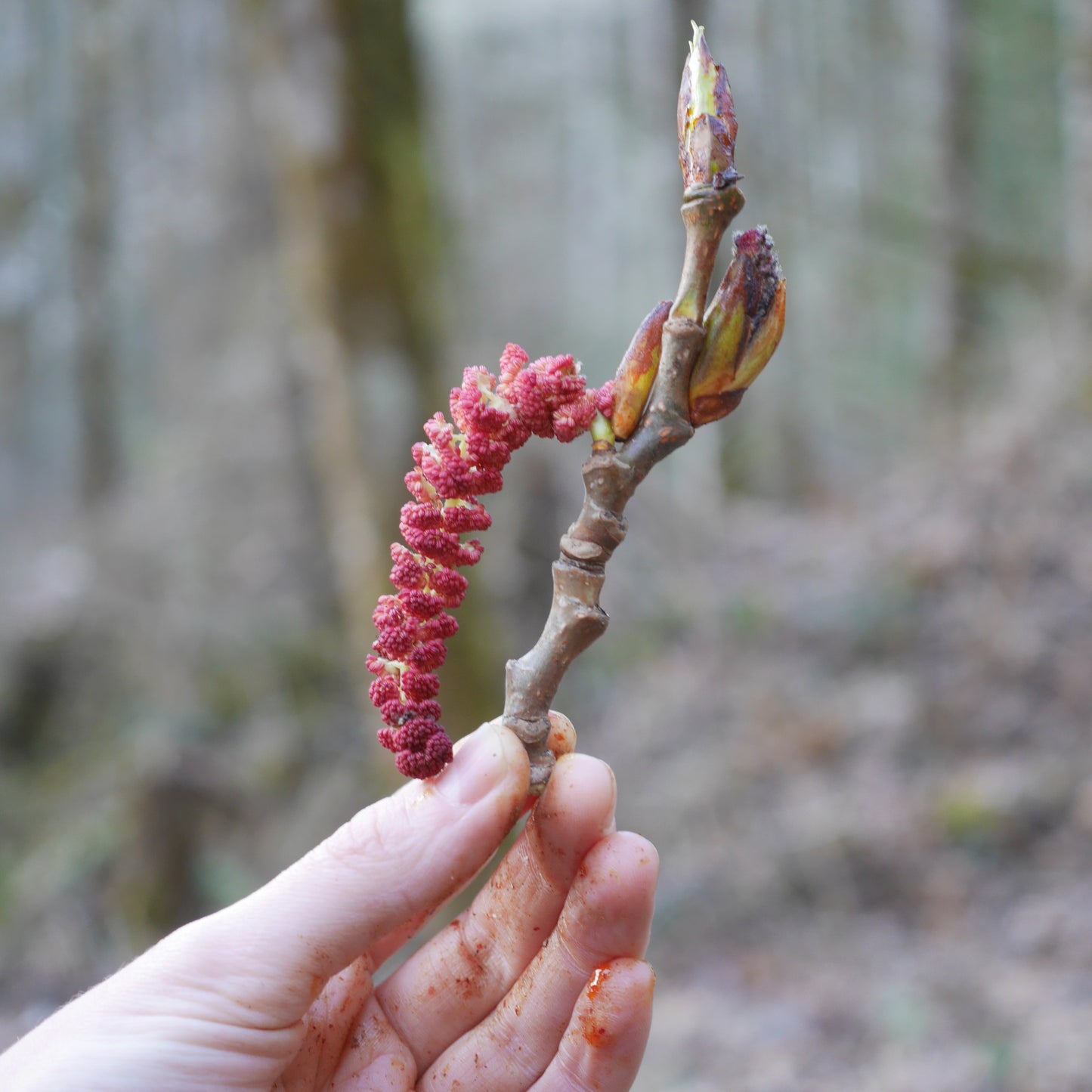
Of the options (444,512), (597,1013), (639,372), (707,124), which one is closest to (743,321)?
(639,372)

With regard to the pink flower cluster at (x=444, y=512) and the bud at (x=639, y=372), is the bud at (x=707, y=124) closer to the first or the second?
the bud at (x=639, y=372)

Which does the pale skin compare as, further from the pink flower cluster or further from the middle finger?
the pink flower cluster

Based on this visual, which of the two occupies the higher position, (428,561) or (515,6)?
(515,6)

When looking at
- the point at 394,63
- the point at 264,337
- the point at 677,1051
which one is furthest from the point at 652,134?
the point at 677,1051

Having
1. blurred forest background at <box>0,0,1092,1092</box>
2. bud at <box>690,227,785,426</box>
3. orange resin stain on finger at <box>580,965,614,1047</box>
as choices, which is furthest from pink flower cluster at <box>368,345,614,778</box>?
blurred forest background at <box>0,0,1092,1092</box>

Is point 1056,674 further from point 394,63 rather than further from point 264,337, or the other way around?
point 264,337

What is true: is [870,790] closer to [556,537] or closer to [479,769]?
[556,537]
